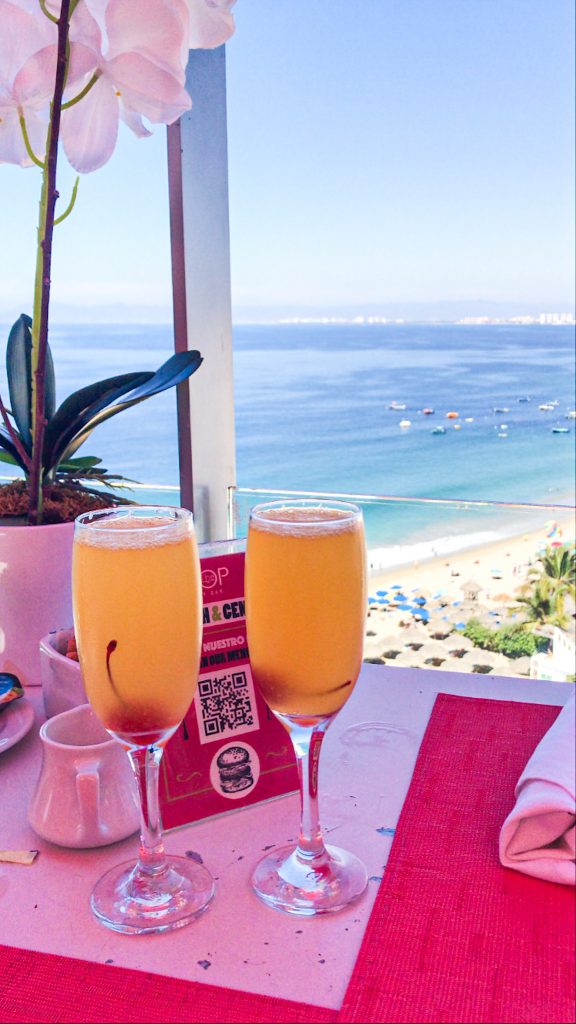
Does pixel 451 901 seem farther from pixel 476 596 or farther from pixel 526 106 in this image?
pixel 526 106

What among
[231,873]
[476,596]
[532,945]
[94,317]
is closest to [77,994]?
[231,873]

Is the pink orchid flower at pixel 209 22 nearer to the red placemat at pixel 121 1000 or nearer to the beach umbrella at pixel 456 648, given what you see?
the red placemat at pixel 121 1000

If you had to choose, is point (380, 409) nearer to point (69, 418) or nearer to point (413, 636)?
point (413, 636)

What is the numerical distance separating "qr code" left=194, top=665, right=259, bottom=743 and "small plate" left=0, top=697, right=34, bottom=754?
0.17 meters

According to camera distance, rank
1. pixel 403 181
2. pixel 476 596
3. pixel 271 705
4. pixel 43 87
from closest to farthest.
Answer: pixel 271 705
pixel 43 87
pixel 476 596
pixel 403 181

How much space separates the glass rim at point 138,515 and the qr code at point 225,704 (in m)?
0.14

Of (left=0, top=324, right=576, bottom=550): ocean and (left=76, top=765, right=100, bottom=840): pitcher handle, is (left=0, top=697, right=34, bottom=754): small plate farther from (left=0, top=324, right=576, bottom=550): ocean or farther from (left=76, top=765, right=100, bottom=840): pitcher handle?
(left=0, top=324, right=576, bottom=550): ocean

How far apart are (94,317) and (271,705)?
59.3ft

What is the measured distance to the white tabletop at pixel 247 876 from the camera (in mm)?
438

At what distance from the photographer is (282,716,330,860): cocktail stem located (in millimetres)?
514

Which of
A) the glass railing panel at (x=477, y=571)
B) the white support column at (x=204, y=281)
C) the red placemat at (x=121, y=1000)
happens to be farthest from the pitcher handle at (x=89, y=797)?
the white support column at (x=204, y=281)

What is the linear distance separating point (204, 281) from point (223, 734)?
5.08 ft

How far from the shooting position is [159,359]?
60.0 feet

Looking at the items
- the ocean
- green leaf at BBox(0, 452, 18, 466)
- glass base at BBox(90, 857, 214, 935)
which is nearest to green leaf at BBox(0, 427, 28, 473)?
green leaf at BBox(0, 452, 18, 466)
